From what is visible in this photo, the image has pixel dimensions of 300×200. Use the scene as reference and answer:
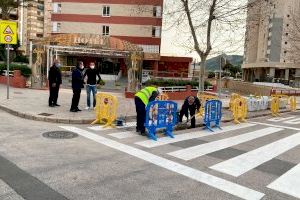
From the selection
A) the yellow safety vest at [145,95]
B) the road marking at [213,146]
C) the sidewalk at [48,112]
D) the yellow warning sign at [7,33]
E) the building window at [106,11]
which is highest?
the building window at [106,11]

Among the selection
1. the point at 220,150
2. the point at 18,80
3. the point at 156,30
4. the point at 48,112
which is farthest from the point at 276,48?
the point at 220,150

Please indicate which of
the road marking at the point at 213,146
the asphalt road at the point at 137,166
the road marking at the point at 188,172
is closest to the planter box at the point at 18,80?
the asphalt road at the point at 137,166

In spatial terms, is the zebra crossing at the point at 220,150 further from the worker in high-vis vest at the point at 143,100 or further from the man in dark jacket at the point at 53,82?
the man in dark jacket at the point at 53,82

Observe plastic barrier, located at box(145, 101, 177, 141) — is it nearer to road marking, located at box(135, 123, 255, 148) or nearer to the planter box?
road marking, located at box(135, 123, 255, 148)

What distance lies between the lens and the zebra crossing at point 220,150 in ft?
20.3

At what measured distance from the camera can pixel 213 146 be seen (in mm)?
9148

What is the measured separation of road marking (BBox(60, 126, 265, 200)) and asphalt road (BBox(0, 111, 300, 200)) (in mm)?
17

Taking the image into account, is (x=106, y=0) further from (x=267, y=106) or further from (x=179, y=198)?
(x=179, y=198)

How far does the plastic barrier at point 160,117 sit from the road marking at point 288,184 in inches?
141

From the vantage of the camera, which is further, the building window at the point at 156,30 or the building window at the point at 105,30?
the building window at the point at 105,30

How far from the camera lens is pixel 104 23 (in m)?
47.6

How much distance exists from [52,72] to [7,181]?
846cm

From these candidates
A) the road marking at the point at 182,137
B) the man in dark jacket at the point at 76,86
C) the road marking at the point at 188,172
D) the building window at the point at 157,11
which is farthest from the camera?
the building window at the point at 157,11

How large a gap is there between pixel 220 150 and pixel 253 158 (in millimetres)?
862
